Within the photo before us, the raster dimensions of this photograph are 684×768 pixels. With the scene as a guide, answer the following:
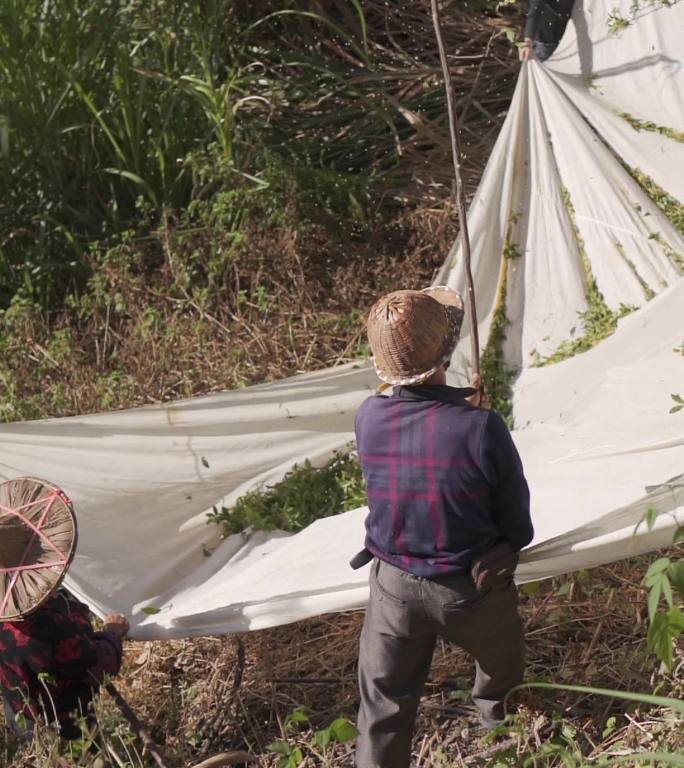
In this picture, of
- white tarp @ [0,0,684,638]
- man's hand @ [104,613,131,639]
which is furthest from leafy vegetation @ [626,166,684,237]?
man's hand @ [104,613,131,639]

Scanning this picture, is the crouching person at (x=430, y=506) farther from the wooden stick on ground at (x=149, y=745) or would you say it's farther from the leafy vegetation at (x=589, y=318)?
the leafy vegetation at (x=589, y=318)

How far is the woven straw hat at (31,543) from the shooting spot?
97.3 inches

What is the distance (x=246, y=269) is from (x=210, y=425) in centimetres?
147

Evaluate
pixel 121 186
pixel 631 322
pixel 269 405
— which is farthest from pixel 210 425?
pixel 121 186

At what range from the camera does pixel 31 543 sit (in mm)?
2570

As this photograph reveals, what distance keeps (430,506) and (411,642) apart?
1.05 feet

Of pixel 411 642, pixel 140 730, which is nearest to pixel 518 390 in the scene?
pixel 411 642

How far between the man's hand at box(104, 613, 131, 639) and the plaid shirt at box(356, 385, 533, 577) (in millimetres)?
924

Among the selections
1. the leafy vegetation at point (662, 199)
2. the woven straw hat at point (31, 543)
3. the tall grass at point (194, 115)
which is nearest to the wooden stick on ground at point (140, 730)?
the woven straw hat at point (31, 543)

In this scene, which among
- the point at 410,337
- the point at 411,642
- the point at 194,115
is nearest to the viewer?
the point at 410,337

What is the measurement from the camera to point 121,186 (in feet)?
16.5

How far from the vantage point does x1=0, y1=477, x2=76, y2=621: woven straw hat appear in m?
2.47

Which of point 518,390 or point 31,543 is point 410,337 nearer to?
point 31,543

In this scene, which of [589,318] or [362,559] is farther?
[589,318]
